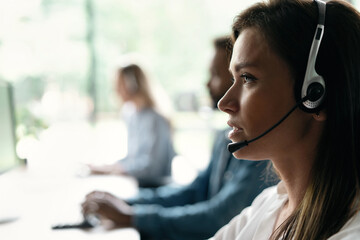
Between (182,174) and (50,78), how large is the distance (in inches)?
68.2

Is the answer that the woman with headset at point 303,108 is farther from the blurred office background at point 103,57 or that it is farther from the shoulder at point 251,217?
the blurred office background at point 103,57

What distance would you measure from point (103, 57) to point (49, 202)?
3093mm

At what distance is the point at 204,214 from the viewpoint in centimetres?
159

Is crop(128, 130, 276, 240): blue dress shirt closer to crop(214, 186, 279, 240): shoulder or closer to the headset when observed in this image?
crop(214, 186, 279, 240): shoulder

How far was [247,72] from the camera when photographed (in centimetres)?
91

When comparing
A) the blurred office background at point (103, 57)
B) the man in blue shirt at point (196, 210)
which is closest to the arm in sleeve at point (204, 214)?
the man in blue shirt at point (196, 210)

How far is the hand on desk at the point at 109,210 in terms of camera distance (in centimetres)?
154

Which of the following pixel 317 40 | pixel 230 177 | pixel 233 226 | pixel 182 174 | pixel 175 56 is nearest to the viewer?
pixel 317 40

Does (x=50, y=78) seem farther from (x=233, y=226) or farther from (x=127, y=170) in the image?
(x=233, y=226)

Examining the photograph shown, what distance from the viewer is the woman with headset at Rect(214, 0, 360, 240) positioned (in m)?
0.80

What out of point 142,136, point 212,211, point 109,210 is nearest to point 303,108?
point 212,211

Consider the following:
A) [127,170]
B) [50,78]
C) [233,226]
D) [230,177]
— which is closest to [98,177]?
[127,170]

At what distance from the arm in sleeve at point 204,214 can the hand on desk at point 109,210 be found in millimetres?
35

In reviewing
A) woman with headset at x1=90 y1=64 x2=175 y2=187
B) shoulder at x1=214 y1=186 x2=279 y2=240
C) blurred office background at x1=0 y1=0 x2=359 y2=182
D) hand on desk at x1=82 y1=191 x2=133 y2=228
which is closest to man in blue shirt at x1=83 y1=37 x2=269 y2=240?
hand on desk at x1=82 y1=191 x2=133 y2=228
